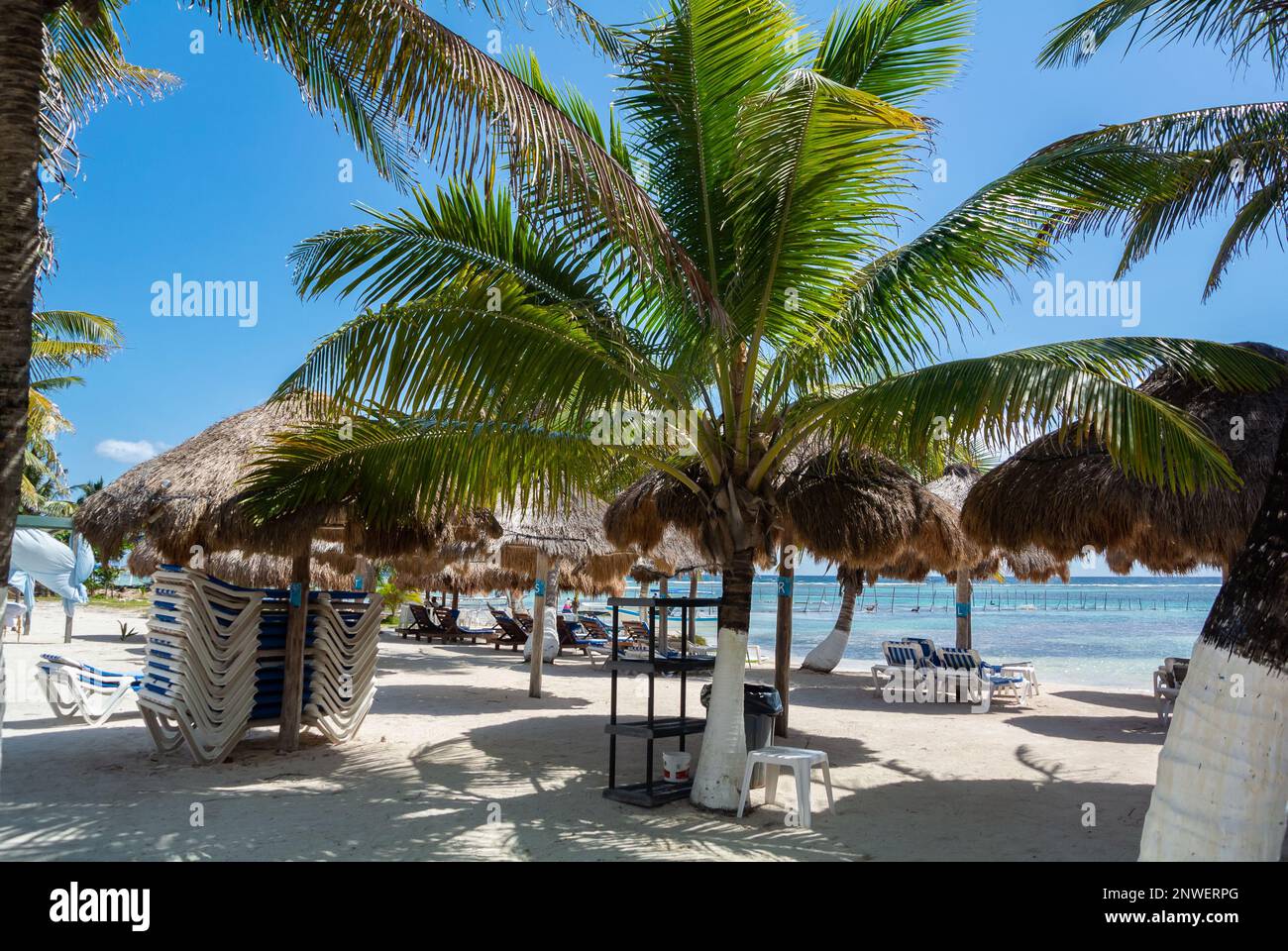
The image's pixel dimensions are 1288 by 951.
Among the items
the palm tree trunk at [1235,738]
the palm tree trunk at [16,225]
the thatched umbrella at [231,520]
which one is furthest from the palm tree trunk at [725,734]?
the palm tree trunk at [16,225]

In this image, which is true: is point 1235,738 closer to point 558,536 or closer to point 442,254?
point 442,254

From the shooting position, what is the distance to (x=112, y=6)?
5449 mm

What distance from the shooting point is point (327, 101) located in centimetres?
541

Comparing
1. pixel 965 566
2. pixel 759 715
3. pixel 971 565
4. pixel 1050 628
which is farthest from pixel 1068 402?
pixel 1050 628

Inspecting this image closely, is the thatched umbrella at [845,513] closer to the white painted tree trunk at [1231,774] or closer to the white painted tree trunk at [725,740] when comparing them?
the white painted tree trunk at [725,740]

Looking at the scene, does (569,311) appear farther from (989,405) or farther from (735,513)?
(989,405)

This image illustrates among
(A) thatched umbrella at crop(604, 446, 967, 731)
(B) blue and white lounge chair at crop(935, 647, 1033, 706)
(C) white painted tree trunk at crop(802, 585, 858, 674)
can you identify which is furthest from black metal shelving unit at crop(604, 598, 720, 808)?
(C) white painted tree trunk at crop(802, 585, 858, 674)

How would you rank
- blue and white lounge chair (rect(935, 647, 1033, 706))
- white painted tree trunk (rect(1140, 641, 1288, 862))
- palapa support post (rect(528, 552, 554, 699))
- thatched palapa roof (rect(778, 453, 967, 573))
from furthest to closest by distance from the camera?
1. blue and white lounge chair (rect(935, 647, 1033, 706))
2. palapa support post (rect(528, 552, 554, 699))
3. thatched palapa roof (rect(778, 453, 967, 573))
4. white painted tree trunk (rect(1140, 641, 1288, 862))

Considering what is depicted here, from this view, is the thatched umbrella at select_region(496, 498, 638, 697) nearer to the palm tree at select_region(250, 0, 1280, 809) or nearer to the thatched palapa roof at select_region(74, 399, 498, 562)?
the thatched palapa roof at select_region(74, 399, 498, 562)

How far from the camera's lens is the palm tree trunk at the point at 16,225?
321cm

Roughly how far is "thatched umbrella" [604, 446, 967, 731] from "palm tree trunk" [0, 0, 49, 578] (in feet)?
20.3

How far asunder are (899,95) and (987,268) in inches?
58.6

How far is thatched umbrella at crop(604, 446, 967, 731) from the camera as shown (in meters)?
8.71
